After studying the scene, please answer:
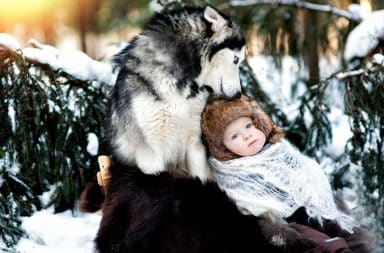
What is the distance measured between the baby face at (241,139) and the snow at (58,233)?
1001 millimetres

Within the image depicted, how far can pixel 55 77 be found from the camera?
3.81 m

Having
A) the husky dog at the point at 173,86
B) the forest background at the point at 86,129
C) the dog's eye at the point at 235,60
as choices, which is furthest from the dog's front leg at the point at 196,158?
the forest background at the point at 86,129

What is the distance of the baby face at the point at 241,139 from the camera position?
2775mm

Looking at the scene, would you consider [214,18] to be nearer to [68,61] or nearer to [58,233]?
[68,61]

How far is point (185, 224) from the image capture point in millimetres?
2471

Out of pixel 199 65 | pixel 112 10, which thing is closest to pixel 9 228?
pixel 199 65

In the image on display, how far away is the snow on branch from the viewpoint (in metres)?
3.70

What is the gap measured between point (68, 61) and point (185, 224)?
179 centimetres

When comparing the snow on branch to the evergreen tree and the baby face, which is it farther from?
the baby face

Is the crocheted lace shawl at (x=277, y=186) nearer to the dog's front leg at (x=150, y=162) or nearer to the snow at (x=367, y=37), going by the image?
the dog's front leg at (x=150, y=162)

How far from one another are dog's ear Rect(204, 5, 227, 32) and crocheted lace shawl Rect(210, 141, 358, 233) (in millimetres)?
654

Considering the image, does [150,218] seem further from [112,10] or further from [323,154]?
[112,10]

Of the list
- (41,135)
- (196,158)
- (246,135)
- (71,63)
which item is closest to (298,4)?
(71,63)

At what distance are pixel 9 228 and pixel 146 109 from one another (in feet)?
4.53
